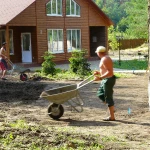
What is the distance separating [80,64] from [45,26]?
9743 mm

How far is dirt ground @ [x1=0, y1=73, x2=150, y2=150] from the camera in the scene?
7.39 meters

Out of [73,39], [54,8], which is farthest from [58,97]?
[73,39]

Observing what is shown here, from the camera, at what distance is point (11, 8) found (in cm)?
2780

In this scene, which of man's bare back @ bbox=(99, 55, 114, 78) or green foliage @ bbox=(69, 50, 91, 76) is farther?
green foliage @ bbox=(69, 50, 91, 76)

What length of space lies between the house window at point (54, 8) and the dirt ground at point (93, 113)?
14.9m

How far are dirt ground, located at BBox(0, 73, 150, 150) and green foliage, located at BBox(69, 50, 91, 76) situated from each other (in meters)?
4.46

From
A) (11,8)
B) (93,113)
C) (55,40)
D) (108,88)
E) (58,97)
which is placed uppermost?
(11,8)

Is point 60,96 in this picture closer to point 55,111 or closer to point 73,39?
point 55,111

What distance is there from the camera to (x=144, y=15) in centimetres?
4191

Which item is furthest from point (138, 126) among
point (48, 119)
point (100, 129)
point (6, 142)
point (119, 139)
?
point (6, 142)

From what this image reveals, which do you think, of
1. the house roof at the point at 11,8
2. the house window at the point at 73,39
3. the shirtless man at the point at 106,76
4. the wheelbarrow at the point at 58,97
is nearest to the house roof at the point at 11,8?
the house roof at the point at 11,8

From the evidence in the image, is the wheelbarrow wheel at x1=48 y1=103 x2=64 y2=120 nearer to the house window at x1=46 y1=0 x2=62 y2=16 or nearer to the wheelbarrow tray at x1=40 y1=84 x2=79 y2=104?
the wheelbarrow tray at x1=40 y1=84 x2=79 y2=104

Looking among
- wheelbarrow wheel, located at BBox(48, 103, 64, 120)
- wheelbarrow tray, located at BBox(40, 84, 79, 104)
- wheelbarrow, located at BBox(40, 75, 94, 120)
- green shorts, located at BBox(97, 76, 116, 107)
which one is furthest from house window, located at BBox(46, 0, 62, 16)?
green shorts, located at BBox(97, 76, 116, 107)

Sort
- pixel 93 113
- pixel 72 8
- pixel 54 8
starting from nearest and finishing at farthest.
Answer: pixel 93 113 → pixel 54 8 → pixel 72 8
